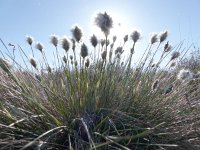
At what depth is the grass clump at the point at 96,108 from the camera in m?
1.94

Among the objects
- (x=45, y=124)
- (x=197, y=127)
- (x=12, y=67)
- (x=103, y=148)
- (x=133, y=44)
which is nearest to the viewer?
(x=103, y=148)

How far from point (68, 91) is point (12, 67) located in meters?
0.53

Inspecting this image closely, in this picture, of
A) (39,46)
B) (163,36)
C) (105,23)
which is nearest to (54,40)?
(39,46)

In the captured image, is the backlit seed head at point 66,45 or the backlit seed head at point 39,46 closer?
the backlit seed head at point 66,45

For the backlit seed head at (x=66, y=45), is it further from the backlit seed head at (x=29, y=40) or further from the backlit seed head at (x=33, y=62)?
the backlit seed head at (x=29, y=40)

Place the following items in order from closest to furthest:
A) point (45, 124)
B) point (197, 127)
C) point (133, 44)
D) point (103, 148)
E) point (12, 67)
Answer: point (103, 148)
point (45, 124)
point (197, 127)
point (12, 67)
point (133, 44)

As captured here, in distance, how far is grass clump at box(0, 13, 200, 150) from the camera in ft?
6.36

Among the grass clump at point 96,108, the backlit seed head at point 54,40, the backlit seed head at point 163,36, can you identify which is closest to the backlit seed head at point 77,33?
the grass clump at point 96,108

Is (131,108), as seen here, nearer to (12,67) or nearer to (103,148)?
(103,148)

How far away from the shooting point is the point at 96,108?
216 centimetres

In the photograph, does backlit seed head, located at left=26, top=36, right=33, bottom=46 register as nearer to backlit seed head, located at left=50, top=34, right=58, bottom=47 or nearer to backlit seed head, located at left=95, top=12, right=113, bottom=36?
backlit seed head, located at left=50, top=34, right=58, bottom=47

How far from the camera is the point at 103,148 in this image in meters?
1.86

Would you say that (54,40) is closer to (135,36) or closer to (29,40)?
(29,40)

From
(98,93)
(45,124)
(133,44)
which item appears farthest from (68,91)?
(133,44)
